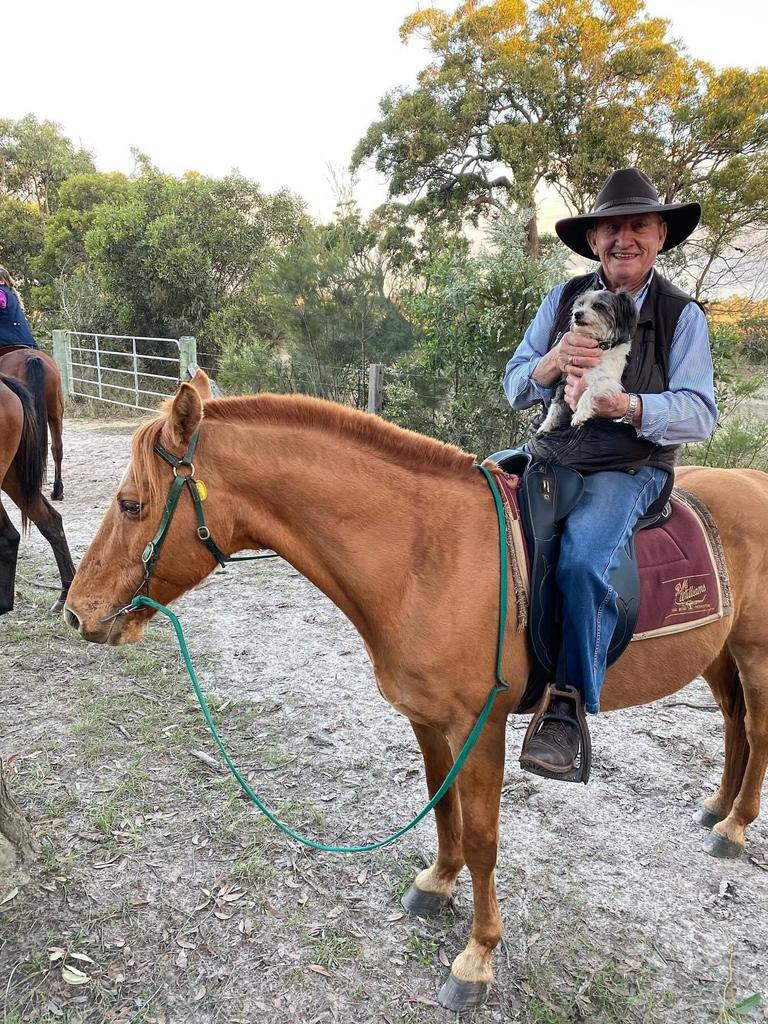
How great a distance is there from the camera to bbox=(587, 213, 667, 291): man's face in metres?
2.21

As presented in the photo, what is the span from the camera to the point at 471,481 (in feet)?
7.01

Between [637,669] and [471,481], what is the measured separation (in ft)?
3.30

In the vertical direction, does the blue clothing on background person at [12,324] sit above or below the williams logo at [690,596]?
above

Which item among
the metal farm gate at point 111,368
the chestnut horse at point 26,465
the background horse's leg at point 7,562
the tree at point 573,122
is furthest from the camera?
the metal farm gate at point 111,368

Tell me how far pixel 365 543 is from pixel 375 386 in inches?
292

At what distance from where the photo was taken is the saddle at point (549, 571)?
6.75ft

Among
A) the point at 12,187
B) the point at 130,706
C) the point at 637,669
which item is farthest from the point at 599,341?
the point at 12,187

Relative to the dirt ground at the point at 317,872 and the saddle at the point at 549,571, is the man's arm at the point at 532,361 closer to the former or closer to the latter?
the saddle at the point at 549,571

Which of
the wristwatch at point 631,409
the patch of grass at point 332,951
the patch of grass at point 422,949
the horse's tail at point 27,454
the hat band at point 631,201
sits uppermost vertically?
the hat band at point 631,201

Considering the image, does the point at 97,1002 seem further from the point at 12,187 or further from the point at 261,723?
the point at 12,187

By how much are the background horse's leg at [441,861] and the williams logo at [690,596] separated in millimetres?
1094

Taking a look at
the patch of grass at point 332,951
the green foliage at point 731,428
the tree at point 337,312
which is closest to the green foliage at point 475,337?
the tree at point 337,312

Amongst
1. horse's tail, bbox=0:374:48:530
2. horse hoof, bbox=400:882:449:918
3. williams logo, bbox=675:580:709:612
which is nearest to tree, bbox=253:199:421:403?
horse's tail, bbox=0:374:48:530

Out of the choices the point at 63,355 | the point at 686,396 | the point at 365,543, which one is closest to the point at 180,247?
the point at 63,355
